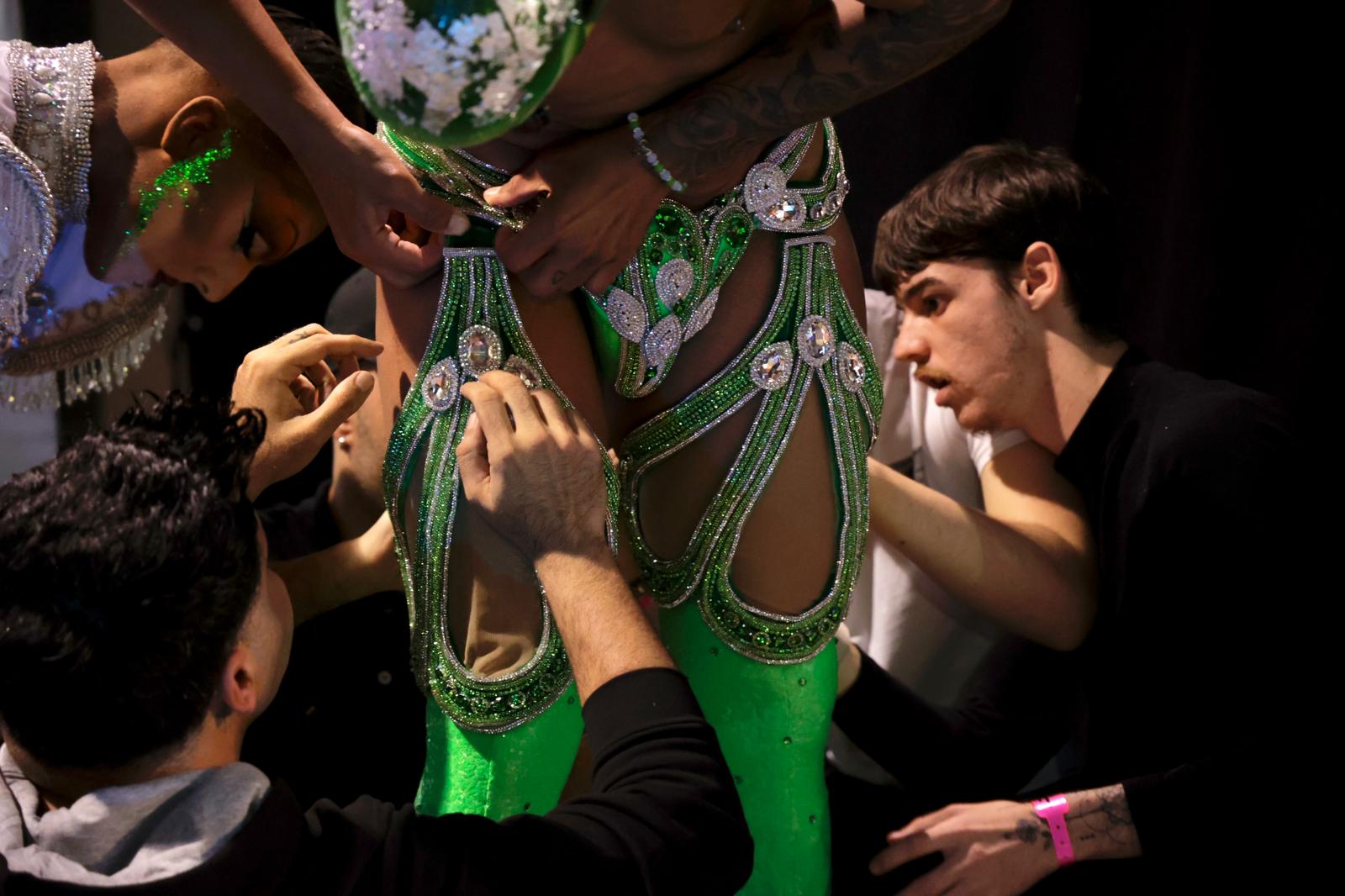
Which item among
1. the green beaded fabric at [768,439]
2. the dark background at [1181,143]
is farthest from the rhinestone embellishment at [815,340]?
the dark background at [1181,143]

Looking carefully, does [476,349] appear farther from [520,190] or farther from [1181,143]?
[1181,143]

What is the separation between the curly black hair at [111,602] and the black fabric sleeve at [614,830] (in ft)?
0.45

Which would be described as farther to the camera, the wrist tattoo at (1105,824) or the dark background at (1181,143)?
the dark background at (1181,143)

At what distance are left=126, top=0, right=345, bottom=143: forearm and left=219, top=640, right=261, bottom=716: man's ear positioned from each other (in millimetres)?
383

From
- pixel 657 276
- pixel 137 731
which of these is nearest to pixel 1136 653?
pixel 657 276

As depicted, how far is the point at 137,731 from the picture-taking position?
0.92 metres

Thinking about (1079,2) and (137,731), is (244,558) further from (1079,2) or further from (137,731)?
(1079,2)

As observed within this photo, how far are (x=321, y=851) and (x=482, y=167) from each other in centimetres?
53

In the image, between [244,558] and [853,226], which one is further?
[853,226]

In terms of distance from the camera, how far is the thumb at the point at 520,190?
3.53 feet

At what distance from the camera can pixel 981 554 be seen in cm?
176

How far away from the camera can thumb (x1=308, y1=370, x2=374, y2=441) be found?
1289 millimetres

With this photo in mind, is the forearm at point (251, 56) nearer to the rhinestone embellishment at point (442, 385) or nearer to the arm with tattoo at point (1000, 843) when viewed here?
the rhinestone embellishment at point (442, 385)

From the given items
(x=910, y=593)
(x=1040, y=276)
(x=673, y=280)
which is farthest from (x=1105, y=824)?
(x=673, y=280)
